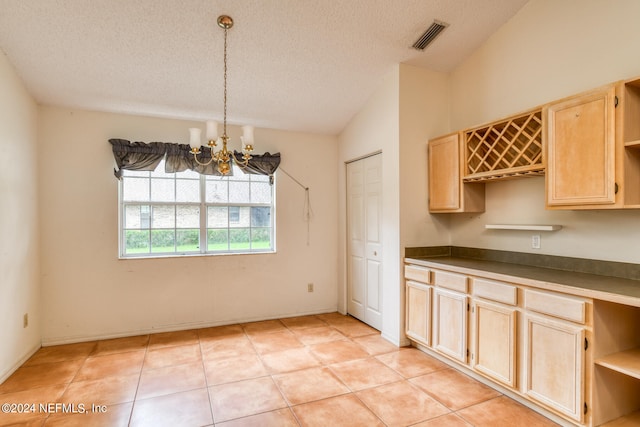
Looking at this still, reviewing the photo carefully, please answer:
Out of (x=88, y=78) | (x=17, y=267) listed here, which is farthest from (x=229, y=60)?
(x=17, y=267)

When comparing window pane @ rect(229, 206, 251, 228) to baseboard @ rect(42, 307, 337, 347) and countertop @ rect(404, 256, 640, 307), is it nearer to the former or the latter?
baseboard @ rect(42, 307, 337, 347)

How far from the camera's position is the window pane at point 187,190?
3.95 meters

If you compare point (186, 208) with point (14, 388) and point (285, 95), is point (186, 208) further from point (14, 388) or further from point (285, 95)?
point (14, 388)

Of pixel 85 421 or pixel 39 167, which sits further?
pixel 39 167

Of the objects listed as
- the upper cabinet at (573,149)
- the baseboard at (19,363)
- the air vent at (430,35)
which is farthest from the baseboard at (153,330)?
the air vent at (430,35)

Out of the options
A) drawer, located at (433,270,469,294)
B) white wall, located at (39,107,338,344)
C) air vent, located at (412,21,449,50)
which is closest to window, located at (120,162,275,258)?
white wall, located at (39,107,338,344)

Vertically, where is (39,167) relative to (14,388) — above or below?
above

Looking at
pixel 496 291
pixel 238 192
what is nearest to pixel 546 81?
pixel 496 291

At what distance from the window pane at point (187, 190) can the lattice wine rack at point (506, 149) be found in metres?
3.06

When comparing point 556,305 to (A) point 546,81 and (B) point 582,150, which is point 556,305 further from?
(A) point 546,81

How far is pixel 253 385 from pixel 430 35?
343 centimetres

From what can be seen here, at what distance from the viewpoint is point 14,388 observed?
2574mm

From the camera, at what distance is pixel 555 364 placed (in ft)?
6.74

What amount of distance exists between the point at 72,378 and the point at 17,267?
1131 millimetres
